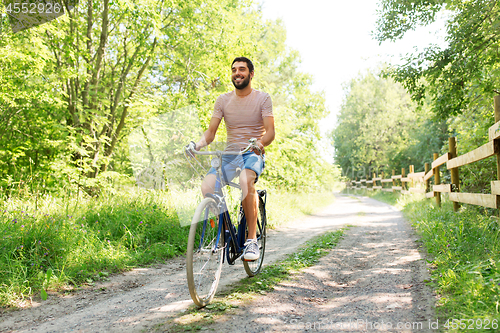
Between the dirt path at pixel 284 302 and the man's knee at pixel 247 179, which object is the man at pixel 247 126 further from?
the dirt path at pixel 284 302

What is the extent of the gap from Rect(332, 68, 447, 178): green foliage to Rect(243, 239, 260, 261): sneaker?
26668 mm

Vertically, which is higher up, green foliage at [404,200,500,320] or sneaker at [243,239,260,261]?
sneaker at [243,239,260,261]

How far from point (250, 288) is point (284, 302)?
1.50ft

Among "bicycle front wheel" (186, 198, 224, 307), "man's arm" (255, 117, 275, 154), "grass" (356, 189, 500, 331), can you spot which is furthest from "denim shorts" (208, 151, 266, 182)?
"grass" (356, 189, 500, 331)

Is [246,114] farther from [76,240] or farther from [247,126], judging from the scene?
[76,240]

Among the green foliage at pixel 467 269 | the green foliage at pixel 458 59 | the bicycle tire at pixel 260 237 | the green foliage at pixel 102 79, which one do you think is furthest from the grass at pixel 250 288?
the green foliage at pixel 102 79

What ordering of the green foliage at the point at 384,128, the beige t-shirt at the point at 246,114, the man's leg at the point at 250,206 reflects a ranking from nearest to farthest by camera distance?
the man's leg at the point at 250,206
the beige t-shirt at the point at 246,114
the green foliage at the point at 384,128

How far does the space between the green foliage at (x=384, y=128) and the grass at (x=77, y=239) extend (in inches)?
1007

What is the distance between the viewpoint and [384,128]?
3119cm

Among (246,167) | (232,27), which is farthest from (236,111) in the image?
(232,27)

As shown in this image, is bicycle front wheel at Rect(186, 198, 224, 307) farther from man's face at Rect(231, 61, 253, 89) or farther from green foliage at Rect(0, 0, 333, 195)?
green foliage at Rect(0, 0, 333, 195)

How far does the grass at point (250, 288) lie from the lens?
105 inches

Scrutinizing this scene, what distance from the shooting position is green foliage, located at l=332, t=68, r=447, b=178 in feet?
94.3

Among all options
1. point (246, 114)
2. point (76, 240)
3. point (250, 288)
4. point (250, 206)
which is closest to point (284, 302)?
point (250, 288)
